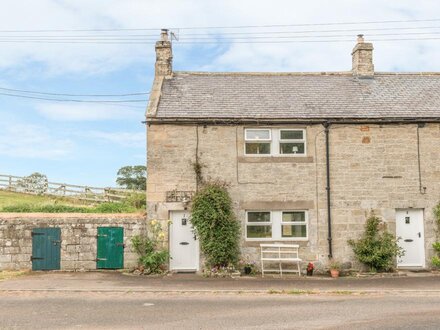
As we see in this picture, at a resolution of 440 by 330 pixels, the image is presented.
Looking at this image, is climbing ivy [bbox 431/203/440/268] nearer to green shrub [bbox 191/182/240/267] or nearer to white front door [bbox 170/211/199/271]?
green shrub [bbox 191/182/240/267]

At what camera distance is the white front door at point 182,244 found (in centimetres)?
1783

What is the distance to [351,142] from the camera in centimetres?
1841

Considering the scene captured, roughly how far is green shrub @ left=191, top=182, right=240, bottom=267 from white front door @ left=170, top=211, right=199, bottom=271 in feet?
2.01

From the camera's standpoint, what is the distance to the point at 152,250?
17484 mm

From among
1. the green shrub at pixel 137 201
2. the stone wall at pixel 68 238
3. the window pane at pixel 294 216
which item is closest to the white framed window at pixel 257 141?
the window pane at pixel 294 216

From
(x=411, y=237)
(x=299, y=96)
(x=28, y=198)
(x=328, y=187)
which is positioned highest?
(x=299, y=96)

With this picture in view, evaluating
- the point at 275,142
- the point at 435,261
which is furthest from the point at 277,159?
the point at 435,261

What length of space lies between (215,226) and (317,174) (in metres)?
4.34

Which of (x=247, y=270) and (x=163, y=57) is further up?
(x=163, y=57)

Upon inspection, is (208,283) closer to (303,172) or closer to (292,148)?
(303,172)

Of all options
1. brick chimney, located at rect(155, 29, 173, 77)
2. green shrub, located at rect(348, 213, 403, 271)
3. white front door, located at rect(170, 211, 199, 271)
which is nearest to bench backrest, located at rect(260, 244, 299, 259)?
green shrub, located at rect(348, 213, 403, 271)

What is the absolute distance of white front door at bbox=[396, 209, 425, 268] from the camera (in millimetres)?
18219

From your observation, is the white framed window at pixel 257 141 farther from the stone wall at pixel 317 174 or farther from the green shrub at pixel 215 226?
the green shrub at pixel 215 226

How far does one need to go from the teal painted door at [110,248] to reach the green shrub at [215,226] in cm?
289
